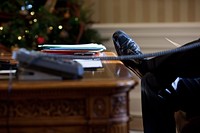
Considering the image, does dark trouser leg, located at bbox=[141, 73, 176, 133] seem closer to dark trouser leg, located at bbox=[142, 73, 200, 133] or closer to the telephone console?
dark trouser leg, located at bbox=[142, 73, 200, 133]

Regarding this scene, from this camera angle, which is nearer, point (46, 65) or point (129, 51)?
point (46, 65)

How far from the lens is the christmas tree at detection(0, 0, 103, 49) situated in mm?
2572

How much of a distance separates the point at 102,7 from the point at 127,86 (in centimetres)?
232

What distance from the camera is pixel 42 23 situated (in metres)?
2.59

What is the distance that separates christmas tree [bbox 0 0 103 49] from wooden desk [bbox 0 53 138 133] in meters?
1.83

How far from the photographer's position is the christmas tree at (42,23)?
2.57 meters

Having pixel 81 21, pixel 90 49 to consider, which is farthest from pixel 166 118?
pixel 81 21

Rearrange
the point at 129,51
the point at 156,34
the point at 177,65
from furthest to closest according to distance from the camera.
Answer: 1. the point at 156,34
2. the point at 129,51
3. the point at 177,65

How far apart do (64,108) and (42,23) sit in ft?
6.23

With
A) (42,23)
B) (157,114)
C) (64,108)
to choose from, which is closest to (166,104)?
(157,114)

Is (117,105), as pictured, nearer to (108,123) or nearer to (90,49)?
(108,123)

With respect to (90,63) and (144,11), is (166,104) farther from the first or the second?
(144,11)

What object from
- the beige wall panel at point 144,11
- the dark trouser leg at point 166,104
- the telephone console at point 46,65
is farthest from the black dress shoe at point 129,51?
the beige wall panel at point 144,11

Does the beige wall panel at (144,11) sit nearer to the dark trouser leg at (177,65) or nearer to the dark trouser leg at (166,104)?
the dark trouser leg at (166,104)
